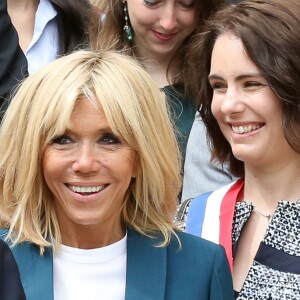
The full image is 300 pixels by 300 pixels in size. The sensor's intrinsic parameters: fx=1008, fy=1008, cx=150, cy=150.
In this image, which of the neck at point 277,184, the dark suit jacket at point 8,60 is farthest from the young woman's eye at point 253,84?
the dark suit jacket at point 8,60

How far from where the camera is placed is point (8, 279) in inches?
91.4

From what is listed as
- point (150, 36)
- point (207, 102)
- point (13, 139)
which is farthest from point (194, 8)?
point (13, 139)

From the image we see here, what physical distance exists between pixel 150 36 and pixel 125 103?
5.46 ft

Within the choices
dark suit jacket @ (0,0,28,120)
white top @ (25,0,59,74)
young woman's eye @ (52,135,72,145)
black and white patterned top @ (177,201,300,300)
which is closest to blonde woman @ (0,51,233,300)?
young woman's eye @ (52,135,72,145)

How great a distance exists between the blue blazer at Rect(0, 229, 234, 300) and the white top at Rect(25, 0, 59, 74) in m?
1.55

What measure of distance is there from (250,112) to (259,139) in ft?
0.33

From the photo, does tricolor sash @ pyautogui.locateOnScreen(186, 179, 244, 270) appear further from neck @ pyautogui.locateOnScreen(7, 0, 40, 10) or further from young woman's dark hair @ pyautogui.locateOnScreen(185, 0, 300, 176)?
neck @ pyautogui.locateOnScreen(7, 0, 40, 10)

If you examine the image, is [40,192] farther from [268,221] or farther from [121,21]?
[121,21]

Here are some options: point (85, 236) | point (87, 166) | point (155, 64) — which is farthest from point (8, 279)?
point (155, 64)

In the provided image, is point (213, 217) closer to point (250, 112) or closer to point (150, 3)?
point (250, 112)

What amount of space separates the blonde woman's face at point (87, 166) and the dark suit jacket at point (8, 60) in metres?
1.37

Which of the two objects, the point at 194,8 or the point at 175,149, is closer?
the point at 175,149

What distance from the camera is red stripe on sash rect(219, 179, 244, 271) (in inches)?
139

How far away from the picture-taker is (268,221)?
3564 millimetres
